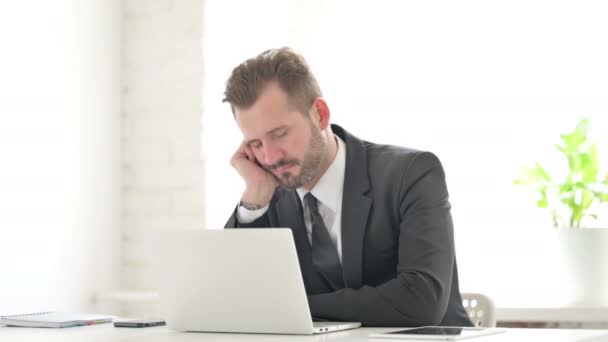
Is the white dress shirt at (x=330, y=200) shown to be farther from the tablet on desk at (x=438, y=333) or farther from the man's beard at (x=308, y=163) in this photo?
the tablet on desk at (x=438, y=333)

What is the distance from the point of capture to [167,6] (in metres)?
3.45

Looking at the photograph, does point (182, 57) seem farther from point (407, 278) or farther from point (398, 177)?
point (407, 278)

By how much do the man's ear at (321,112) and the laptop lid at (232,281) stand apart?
71cm

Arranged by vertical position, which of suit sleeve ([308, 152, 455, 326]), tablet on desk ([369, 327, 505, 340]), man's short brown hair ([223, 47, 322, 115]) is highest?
man's short brown hair ([223, 47, 322, 115])

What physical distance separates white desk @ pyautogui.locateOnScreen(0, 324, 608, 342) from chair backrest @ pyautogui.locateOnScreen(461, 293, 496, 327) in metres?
0.51

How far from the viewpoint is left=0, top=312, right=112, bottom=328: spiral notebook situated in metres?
2.11

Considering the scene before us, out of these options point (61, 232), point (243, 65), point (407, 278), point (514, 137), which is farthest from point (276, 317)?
point (514, 137)

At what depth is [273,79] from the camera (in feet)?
8.02

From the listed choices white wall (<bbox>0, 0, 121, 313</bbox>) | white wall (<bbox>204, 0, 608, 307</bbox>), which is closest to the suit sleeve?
white wall (<bbox>204, 0, 608, 307</bbox>)

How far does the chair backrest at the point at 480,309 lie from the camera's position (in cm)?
236

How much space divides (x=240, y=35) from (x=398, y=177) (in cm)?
139

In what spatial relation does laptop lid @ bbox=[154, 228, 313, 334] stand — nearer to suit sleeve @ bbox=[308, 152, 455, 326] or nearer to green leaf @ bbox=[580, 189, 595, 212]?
suit sleeve @ bbox=[308, 152, 455, 326]

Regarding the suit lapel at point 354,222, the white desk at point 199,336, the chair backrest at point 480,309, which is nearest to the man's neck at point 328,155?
the suit lapel at point 354,222

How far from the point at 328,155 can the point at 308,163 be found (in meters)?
0.10
